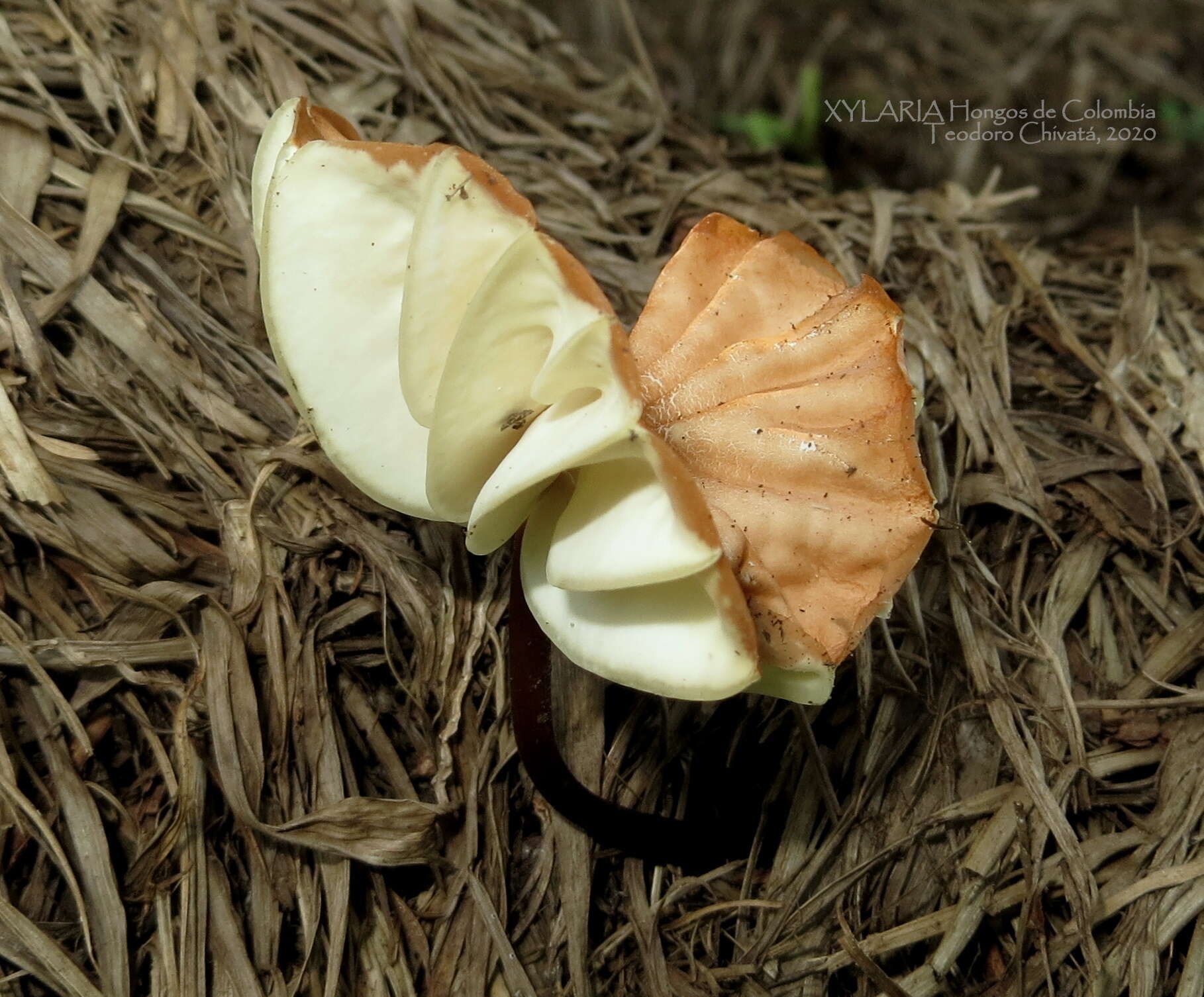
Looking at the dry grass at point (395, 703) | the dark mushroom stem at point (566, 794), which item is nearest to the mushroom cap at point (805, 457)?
the dark mushroom stem at point (566, 794)

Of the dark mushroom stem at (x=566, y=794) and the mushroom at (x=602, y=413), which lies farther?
the dark mushroom stem at (x=566, y=794)

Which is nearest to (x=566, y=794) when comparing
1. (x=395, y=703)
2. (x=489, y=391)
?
(x=395, y=703)

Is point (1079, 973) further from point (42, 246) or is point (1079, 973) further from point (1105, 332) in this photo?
point (42, 246)

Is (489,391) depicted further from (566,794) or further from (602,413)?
(566,794)

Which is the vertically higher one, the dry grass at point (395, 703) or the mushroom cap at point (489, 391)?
the mushroom cap at point (489, 391)

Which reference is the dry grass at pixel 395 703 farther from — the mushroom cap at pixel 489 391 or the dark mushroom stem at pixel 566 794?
the mushroom cap at pixel 489 391

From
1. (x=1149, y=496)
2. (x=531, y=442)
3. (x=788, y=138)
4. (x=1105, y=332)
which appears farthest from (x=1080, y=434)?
(x=788, y=138)

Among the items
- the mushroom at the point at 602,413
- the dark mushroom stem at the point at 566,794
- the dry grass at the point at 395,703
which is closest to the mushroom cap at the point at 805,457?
the mushroom at the point at 602,413
